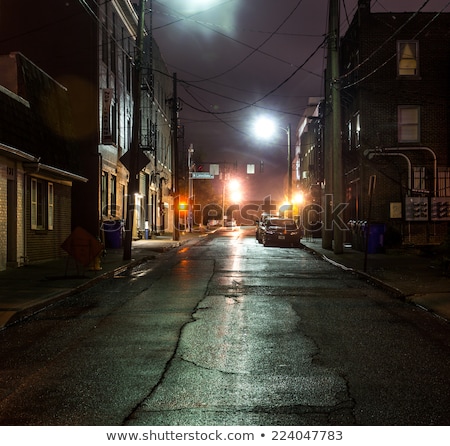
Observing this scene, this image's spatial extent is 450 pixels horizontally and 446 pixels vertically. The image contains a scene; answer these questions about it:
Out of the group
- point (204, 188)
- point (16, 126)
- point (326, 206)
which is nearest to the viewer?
point (16, 126)

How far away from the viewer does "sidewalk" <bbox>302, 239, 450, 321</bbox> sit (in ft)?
39.3

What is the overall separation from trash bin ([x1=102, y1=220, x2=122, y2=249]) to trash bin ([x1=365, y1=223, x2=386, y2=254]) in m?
12.0

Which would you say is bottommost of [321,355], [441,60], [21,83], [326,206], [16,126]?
[321,355]

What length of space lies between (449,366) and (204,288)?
7.87 metres

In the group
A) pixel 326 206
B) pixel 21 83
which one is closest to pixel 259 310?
pixel 21 83

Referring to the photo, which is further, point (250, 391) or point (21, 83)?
point (21, 83)

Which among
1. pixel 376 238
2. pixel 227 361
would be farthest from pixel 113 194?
pixel 227 361

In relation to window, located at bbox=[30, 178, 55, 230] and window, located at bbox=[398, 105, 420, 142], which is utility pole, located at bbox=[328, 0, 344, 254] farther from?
window, located at bbox=[30, 178, 55, 230]

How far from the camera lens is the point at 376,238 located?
2561 cm

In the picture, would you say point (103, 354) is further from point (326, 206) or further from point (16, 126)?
point (326, 206)

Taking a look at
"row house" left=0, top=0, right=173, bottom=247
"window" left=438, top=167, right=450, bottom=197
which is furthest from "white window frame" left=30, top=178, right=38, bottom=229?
"window" left=438, top=167, right=450, bottom=197

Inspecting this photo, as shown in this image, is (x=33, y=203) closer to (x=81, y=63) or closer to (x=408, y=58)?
(x=81, y=63)

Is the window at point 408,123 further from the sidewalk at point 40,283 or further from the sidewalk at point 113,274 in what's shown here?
the sidewalk at point 40,283
